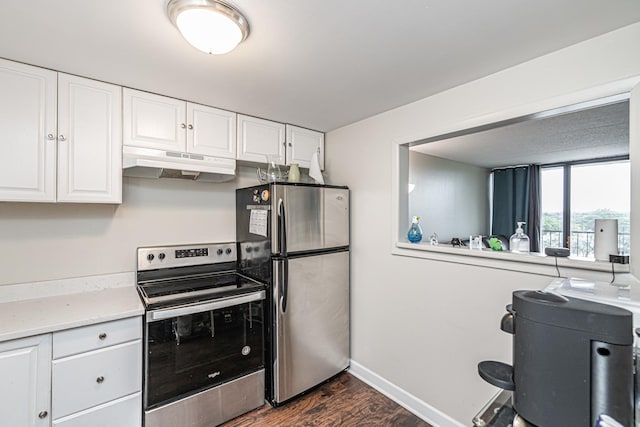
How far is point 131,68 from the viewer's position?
164 centimetres

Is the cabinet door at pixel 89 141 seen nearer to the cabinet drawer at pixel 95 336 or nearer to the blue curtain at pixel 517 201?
the cabinet drawer at pixel 95 336

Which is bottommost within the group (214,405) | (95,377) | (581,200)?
(214,405)

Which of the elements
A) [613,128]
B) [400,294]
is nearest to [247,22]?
[400,294]

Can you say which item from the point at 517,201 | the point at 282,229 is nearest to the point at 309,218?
the point at 282,229

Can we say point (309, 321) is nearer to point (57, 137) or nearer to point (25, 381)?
point (25, 381)

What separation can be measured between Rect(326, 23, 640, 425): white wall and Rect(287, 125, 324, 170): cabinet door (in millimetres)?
109

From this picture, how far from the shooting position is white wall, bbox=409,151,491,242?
4.12 m

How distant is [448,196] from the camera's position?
4.62 m

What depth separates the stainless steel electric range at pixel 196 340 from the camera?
1.69 metres

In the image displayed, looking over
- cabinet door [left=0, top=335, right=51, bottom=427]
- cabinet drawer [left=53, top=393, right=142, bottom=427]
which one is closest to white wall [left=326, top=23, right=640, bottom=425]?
cabinet drawer [left=53, top=393, right=142, bottom=427]

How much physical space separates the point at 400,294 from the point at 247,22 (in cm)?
204

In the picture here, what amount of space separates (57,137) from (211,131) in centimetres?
91

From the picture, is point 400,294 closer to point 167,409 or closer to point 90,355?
point 167,409

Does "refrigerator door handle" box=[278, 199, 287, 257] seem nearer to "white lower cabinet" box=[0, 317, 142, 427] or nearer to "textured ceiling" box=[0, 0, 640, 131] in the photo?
"textured ceiling" box=[0, 0, 640, 131]
